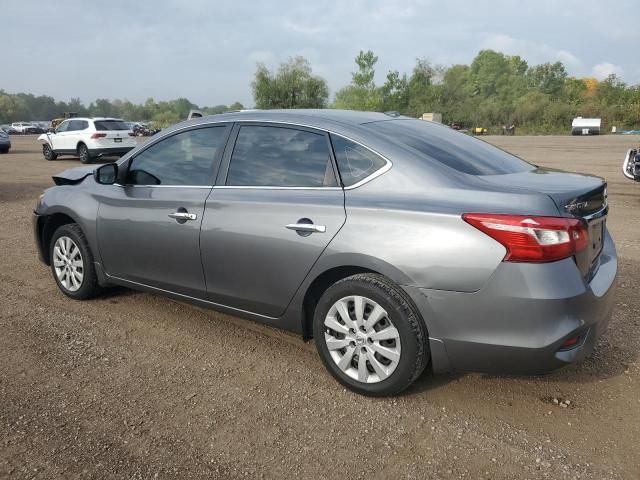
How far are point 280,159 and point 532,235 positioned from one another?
1594 mm

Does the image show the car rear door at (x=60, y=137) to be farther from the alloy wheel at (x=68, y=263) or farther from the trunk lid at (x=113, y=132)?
the alloy wheel at (x=68, y=263)

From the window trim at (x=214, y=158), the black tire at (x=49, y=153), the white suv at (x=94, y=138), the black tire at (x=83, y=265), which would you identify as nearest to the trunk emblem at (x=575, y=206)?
the window trim at (x=214, y=158)

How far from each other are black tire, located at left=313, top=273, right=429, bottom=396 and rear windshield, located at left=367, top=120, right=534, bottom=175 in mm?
785

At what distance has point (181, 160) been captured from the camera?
152 inches

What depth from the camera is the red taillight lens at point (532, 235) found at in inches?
98.4

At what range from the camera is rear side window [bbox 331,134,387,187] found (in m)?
→ 3.02

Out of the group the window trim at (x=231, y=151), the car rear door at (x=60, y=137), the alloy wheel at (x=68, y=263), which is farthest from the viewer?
the car rear door at (x=60, y=137)

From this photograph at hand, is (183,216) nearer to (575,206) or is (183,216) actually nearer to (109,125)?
(575,206)

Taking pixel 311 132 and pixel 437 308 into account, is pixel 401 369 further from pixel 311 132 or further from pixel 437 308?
pixel 311 132

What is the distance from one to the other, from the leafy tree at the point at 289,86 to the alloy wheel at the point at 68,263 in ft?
199

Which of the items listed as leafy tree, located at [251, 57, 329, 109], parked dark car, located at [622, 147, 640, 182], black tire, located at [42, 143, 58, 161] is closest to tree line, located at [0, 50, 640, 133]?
leafy tree, located at [251, 57, 329, 109]

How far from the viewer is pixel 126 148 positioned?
19484 mm

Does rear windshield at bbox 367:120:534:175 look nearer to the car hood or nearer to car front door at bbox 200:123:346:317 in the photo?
car front door at bbox 200:123:346:317

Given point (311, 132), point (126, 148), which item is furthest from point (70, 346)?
point (126, 148)
